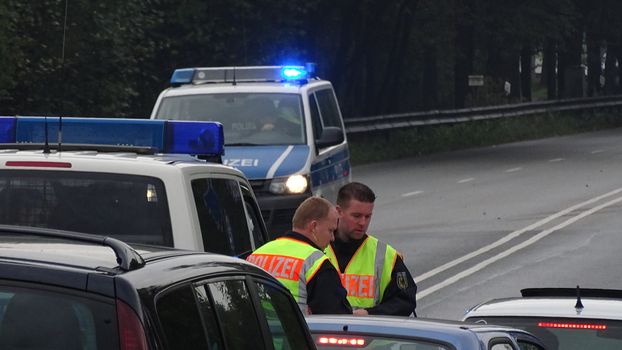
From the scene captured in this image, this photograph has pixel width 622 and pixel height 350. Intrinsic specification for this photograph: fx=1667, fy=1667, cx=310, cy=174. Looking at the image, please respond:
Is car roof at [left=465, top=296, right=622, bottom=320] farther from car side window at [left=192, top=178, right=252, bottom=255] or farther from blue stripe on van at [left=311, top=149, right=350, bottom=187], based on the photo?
blue stripe on van at [left=311, top=149, right=350, bottom=187]

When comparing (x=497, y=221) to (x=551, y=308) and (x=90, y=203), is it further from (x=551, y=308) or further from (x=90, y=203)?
(x=90, y=203)

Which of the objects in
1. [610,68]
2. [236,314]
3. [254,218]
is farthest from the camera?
[610,68]

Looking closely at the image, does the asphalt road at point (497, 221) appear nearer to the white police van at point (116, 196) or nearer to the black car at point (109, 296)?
the white police van at point (116, 196)

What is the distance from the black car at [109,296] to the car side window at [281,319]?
0.98ft

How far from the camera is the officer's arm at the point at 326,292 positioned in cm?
733

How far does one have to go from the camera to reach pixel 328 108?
18.2 meters

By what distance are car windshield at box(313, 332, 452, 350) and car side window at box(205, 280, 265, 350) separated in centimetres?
138

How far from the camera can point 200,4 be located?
35.5 metres

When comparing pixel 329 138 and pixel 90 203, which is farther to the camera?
pixel 329 138

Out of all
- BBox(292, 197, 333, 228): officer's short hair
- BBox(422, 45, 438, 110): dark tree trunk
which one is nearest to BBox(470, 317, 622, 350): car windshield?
BBox(292, 197, 333, 228): officer's short hair

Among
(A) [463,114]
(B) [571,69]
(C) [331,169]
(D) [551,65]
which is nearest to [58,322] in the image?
(C) [331,169]

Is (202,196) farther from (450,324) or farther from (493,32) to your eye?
(493,32)

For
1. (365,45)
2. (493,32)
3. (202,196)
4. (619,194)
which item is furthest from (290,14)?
(202,196)

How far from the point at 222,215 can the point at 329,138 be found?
8.61 metres
